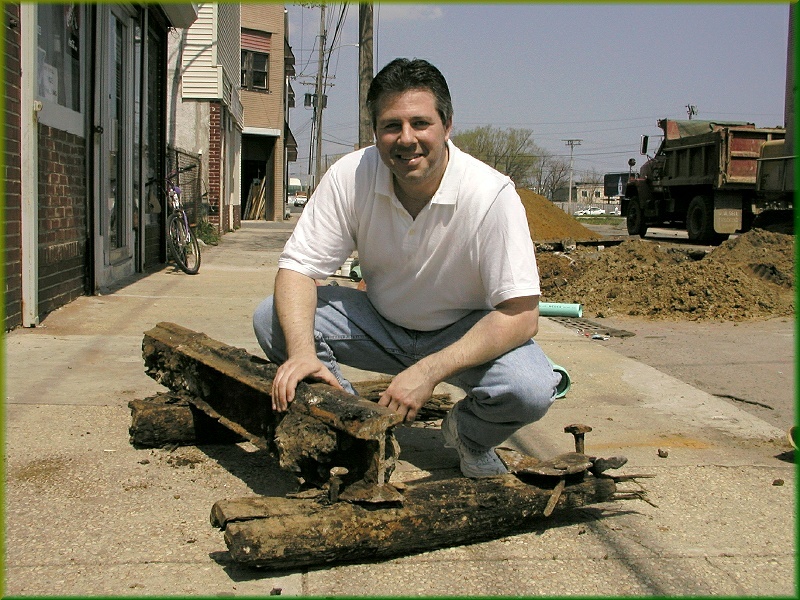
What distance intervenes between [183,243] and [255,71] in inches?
1043

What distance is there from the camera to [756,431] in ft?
13.9

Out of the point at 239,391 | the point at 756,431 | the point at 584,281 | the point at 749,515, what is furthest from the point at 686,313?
the point at 239,391

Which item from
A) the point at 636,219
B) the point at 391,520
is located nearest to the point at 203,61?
the point at 636,219

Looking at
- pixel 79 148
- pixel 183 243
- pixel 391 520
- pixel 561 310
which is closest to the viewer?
pixel 391 520

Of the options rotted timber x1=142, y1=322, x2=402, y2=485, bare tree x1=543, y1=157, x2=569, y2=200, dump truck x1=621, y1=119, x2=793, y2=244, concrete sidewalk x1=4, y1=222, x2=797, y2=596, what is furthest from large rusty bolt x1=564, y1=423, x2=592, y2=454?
bare tree x1=543, y1=157, x2=569, y2=200

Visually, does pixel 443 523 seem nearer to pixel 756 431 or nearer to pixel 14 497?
pixel 14 497

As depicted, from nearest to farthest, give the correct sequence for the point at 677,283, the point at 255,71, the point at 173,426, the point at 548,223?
the point at 173,426 < the point at 677,283 < the point at 548,223 < the point at 255,71

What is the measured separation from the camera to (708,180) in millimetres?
19031

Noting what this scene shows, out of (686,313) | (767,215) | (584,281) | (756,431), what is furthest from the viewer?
(767,215)

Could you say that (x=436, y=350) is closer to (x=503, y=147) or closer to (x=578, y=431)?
(x=578, y=431)

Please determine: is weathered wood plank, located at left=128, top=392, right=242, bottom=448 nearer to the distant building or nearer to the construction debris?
the construction debris

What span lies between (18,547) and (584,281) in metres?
8.34

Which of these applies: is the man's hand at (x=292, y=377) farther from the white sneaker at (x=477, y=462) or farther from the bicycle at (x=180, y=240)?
the bicycle at (x=180, y=240)

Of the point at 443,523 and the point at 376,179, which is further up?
the point at 376,179
